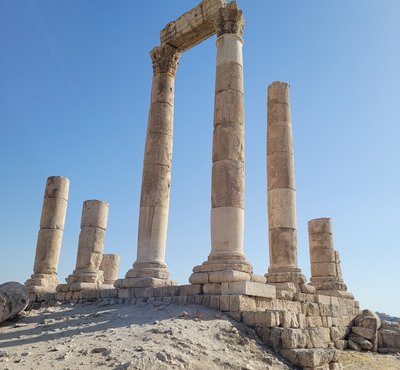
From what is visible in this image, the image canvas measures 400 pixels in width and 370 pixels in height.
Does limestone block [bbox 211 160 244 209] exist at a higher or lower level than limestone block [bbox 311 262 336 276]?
higher

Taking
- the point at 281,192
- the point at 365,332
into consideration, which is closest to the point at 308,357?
the point at 365,332

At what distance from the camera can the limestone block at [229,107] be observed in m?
14.2

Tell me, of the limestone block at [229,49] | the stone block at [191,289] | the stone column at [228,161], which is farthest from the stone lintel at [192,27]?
the stone block at [191,289]

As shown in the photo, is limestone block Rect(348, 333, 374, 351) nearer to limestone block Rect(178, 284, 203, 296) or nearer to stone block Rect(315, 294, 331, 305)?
stone block Rect(315, 294, 331, 305)

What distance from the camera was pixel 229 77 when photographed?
1473 centimetres

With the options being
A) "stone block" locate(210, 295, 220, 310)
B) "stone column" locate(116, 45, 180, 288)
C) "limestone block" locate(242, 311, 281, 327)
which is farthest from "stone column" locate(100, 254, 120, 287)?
"limestone block" locate(242, 311, 281, 327)

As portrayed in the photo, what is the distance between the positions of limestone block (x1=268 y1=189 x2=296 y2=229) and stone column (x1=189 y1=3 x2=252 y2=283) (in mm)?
3491

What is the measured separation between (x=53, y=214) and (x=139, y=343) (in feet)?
49.0

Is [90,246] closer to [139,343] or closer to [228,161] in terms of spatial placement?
[228,161]

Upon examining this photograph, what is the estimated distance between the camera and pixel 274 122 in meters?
17.8

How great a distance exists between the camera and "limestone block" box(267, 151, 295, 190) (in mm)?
16875

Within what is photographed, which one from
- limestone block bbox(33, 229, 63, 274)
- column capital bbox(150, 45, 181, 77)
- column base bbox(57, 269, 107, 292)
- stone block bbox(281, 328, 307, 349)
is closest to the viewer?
stone block bbox(281, 328, 307, 349)

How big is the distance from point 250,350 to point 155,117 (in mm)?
10940

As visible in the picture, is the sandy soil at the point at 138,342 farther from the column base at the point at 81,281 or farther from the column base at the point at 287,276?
the column base at the point at 81,281
